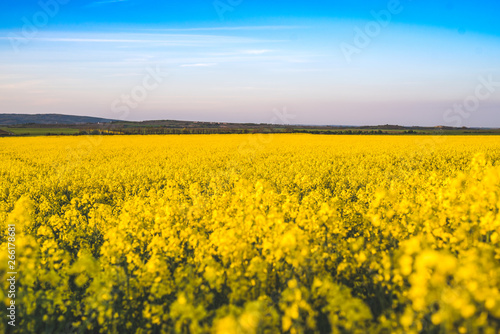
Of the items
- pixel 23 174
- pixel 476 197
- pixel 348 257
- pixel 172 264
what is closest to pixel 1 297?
pixel 172 264

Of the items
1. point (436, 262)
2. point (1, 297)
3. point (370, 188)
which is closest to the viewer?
point (436, 262)

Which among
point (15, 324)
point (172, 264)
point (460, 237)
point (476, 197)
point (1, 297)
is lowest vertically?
point (15, 324)

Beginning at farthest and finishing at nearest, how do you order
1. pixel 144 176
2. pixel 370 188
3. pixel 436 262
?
pixel 144 176 < pixel 370 188 < pixel 436 262

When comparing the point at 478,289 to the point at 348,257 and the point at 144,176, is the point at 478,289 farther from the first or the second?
the point at 144,176

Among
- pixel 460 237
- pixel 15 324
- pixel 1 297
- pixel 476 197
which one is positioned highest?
pixel 476 197

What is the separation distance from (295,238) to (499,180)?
15.1 feet

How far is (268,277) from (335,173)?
550 inches

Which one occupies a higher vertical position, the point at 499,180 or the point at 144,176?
the point at 499,180

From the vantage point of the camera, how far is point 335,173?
60.0 feet

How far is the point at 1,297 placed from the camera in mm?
4055

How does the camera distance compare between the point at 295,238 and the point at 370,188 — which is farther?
the point at 370,188

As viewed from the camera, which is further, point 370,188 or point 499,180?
point 370,188

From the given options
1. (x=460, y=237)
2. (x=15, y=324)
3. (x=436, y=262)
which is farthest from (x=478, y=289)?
(x=15, y=324)

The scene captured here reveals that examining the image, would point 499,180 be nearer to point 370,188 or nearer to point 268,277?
point 268,277
